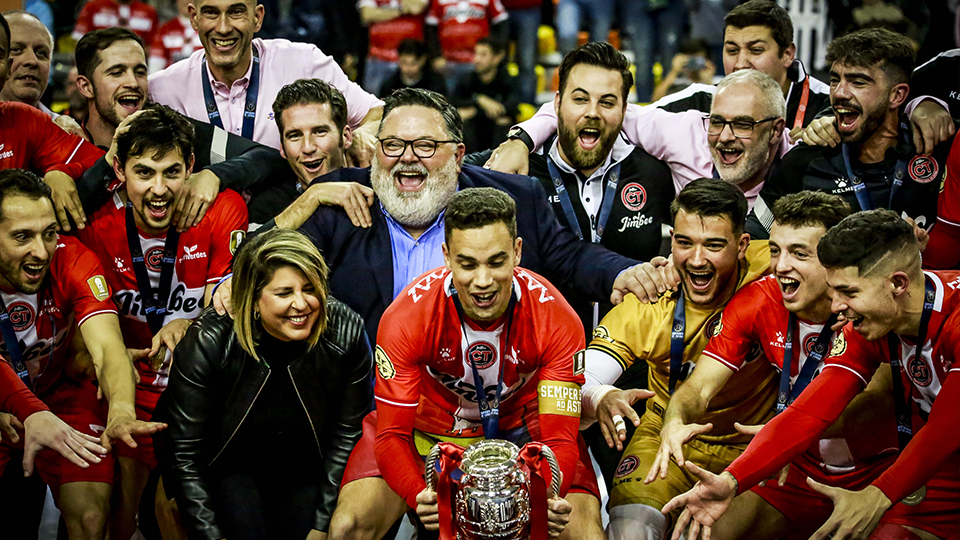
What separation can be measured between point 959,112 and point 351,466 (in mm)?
3228

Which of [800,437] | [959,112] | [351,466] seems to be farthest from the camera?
[959,112]

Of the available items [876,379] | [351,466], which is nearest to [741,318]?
[876,379]

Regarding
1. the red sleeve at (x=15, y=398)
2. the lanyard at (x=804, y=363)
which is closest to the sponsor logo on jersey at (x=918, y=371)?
the lanyard at (x=804, y=363)

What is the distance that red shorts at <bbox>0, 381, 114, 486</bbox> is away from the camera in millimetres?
3977

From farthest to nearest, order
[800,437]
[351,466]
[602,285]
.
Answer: [602,285] < [351,466] < [800,437]

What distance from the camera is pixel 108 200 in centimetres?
441

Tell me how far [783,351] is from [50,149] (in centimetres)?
338

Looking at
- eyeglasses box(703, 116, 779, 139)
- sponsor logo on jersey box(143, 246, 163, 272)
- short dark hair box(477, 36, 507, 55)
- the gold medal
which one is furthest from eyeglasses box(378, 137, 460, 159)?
short dark hair box(477, 36, 507, 55)

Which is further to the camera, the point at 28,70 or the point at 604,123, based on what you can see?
the point at 28,70

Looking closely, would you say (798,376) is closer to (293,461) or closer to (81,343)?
(293,461)

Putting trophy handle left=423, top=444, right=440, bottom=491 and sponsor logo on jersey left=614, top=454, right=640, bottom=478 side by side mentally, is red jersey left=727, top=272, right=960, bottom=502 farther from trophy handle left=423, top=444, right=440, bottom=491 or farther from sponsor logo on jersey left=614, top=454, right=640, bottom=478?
trophy handle left=423, top=444, right=440, bottom=491

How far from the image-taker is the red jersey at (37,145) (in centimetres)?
452

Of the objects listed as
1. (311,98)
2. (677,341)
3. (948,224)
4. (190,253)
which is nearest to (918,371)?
(677,341)

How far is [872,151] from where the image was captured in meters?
4.50
